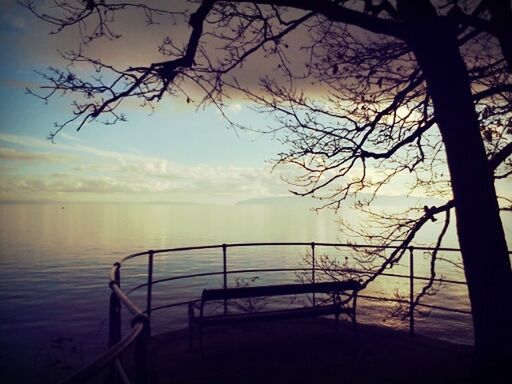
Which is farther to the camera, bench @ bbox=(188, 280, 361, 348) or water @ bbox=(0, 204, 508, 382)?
water @ bbox=(0, 204, 508, 382)

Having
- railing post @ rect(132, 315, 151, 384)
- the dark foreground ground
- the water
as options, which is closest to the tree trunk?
the dark foreground ground

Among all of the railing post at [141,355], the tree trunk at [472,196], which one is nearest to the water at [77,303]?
the tree trunk at [472,196]

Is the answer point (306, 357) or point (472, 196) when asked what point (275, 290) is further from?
point (472, 196)

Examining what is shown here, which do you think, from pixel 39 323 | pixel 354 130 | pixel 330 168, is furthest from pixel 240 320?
pixel 39 323

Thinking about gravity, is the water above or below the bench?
below

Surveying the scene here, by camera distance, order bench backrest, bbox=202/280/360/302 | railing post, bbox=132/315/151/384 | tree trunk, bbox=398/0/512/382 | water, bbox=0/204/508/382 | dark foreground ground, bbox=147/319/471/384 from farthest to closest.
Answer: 1. water, bbox=0/204/508/382
2. bench backrest, bbox=202/280/360/302
3. dark foreground ground, bbox=147/319/471/384
4. tree trunk, bbox=398/0/512/382
5. railing post, bbox=132/315/151/384

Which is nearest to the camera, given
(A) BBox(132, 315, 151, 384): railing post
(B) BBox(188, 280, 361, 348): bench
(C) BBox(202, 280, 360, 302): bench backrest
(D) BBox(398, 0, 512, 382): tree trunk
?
(A) BBox(132, 315, 151, 384): railing post

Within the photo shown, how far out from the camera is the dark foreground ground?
4.91m

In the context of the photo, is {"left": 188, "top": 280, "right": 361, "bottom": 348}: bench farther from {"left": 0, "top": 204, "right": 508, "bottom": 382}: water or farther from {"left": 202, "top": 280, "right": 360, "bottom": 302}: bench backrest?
{"left": 0, "top": 204, "right": 508, "bottom": 382}: water

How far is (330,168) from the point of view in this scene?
5711 millimetres

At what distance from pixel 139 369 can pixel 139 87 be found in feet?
12.6

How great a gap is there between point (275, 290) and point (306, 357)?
990mm

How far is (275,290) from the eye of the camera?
5.94 meters

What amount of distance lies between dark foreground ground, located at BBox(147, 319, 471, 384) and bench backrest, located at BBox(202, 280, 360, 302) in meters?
0.80
